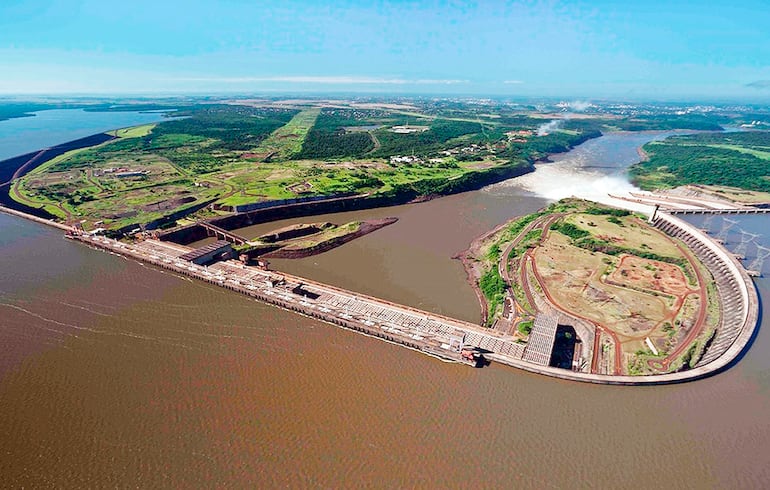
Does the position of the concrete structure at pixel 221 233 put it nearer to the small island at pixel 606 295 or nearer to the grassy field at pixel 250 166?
the grassy field at pixel 250 166

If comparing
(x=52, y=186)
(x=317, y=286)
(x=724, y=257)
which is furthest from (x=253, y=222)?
(x=724, y=257)

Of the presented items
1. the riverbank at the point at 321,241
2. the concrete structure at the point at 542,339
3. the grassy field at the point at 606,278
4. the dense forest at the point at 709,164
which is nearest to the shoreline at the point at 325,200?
the riverbank at the point at 321,241

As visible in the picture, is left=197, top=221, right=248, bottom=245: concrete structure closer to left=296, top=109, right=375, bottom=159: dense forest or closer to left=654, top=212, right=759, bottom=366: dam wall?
left=654, top=212, right=759, bottom=366: dam wall

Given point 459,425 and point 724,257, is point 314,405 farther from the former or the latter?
point 724,257

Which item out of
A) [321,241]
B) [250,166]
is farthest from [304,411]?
[250,166]

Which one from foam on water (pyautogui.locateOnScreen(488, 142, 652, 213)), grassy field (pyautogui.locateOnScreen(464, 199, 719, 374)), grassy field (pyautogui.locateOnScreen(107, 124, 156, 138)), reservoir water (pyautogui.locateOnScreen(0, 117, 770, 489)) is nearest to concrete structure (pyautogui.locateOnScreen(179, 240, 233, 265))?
reservoir water (pyautogui.locateOnScreen(0, 117, 770, 489))

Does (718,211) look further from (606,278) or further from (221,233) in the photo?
(221,233)

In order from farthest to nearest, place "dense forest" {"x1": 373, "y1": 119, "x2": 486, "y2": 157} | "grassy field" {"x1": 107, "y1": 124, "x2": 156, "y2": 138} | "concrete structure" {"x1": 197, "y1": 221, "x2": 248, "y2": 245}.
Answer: "grassy field" {"x1": 107, "y1": 124, "x2": 156, "y2": 138} < "dense forest" {"x1": 373, "y1": 119, "x2": 486, "y2": 157} < "concrete structure" {"x1": 197, "y1": 221, "x2": 248, "y2": 245}

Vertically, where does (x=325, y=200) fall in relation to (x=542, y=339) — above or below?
above
